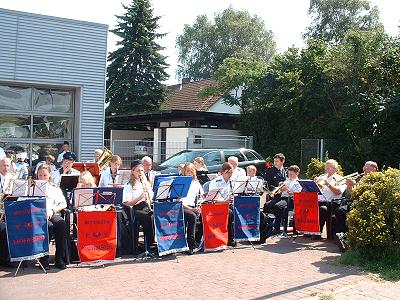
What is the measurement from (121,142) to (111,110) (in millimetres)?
13551

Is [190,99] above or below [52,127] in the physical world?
above

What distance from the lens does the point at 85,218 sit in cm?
745

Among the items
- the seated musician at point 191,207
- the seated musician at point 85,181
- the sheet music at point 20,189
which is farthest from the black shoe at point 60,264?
the seated musician at point 191,207

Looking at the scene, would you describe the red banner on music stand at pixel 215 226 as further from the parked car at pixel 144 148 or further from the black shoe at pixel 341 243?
the parked car at pixel 144 148

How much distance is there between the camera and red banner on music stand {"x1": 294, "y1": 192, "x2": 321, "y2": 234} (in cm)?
972

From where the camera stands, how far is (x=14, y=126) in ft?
47.6

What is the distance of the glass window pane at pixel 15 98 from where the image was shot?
1419cm

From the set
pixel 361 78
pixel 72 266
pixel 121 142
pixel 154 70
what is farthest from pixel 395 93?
pixel 154 70

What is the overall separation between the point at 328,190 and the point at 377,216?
241 centimetres

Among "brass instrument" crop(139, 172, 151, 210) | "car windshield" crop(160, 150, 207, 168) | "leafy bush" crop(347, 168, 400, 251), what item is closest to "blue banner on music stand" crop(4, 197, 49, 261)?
"brass instrument" crop(139, 172, 151, 210)

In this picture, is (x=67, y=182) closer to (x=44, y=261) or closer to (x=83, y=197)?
(x=83, y=197)

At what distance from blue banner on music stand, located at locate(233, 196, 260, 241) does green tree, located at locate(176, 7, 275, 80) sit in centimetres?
3987

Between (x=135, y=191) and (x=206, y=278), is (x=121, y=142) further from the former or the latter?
(x=206, y=278)

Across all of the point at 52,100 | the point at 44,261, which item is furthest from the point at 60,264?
the point at 52,100
